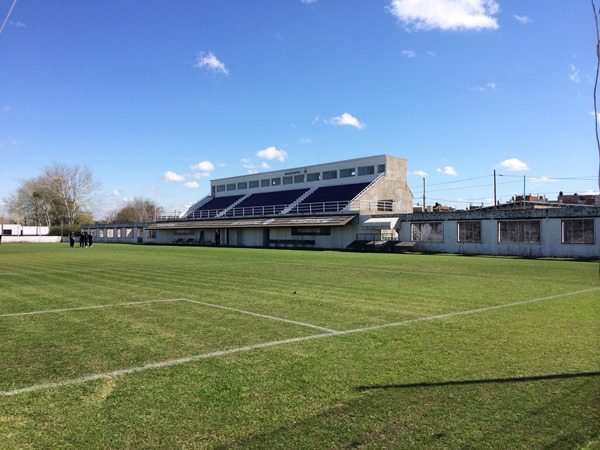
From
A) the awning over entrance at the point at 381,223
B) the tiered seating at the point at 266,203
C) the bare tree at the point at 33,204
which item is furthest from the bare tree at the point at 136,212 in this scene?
the awning over entrance at the point at 381,223

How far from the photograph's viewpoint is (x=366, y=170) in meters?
58.6

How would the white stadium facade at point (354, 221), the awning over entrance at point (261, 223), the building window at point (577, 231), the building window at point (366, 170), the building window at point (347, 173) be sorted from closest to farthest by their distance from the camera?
the building window at point (577, 231)
the white stadium facade at point (354, 221)
the awning over entrance at point (261, 223)
the building window at point (366, 170)
the building window at point (347, 173)

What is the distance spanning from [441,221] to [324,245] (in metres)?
13.6

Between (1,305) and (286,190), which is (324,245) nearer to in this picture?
(286,190)

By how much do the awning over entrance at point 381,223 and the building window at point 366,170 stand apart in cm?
1610

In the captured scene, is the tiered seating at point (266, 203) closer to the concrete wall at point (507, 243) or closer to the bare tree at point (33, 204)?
the concrete wall at point (507, 243)

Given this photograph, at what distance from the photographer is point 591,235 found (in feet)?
96.6

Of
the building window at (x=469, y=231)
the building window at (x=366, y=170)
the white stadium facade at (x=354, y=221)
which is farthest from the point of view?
the building window at (x=366, y=170)

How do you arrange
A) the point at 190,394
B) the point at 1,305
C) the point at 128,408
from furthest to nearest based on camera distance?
the point at 1,305
the point at 190,394
the point at 128,408

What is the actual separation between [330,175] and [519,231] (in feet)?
109

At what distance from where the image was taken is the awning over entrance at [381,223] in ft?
133

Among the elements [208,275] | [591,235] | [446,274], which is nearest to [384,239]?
[591,235]

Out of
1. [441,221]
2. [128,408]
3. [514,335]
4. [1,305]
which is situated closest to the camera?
[128,408]

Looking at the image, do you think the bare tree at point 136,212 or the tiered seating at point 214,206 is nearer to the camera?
the tiered seating at point 214,206
